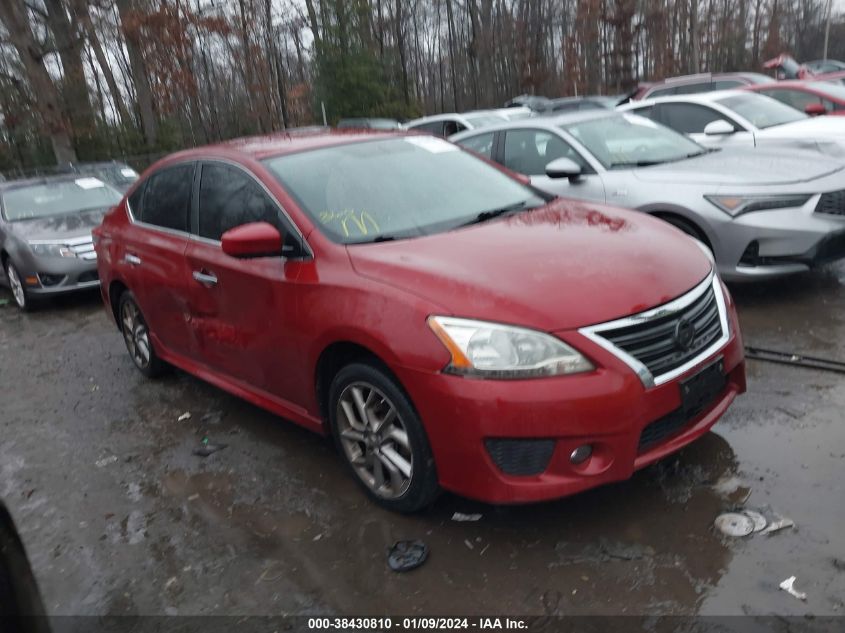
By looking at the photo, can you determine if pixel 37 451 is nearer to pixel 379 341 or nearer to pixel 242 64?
pixel 379 341

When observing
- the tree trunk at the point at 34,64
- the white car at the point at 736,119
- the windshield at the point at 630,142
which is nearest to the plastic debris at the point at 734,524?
the windshield at the point at 630,142

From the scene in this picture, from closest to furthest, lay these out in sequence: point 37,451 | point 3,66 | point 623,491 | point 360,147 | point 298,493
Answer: point 623,491 < point 298,493 < point 360,147 < point 37,451 < point 3,66

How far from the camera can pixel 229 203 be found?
4.18 m

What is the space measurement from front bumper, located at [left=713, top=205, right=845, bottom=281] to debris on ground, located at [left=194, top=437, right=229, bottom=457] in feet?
12.3

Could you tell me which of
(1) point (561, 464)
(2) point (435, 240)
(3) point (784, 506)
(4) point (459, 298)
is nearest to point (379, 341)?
(4) point (459, 298)

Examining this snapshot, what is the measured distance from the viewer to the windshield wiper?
379 cm

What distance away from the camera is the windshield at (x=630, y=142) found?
6301mm

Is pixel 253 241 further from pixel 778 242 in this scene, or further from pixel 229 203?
pixel 778 242

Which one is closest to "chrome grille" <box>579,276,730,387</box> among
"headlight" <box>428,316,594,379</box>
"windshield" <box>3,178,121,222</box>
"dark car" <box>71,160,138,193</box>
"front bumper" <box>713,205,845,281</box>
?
"headlight" <box>428,316,594,379</box>

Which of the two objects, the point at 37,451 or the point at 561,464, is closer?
the point at 561,464

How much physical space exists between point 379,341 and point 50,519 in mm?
2156

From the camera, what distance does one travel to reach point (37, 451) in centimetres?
471

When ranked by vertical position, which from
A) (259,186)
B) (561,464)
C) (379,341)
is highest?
(259,186)

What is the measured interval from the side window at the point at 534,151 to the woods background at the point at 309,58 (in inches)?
562
